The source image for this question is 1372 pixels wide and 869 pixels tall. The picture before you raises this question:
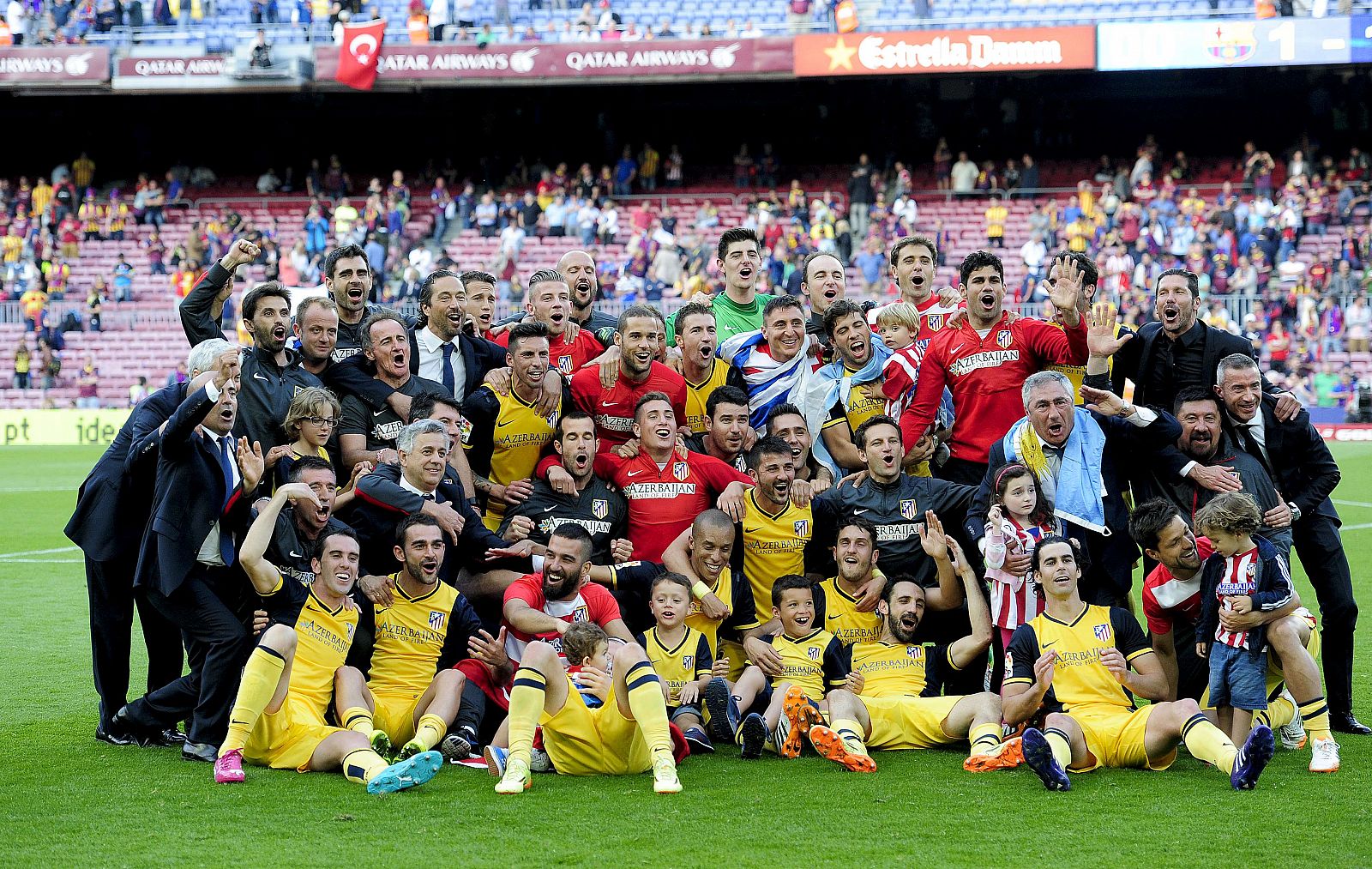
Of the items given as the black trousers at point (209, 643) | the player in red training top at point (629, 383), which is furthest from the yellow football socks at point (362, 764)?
the player in red training top at point (629, 383)

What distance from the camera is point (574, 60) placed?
3030 cm

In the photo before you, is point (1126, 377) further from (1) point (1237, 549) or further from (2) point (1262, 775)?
(2) point (1262, 775)

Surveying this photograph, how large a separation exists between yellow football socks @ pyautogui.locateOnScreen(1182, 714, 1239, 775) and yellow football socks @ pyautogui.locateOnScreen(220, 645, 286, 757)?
3688 millimetres

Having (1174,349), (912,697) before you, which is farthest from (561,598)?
(1174,349)

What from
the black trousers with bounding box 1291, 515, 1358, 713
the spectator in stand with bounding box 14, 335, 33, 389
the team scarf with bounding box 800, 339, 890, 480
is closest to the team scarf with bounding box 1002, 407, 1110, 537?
the black trousers with bounding box 1291, 515, 1358, 713

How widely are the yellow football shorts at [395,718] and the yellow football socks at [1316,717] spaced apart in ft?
12.4

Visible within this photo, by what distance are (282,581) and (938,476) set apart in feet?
11.5

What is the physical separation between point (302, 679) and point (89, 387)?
2465 cm

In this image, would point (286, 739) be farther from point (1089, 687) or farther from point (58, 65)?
point (58, 65)

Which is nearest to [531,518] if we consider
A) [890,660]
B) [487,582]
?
[487,582]

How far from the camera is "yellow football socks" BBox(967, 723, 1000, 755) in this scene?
6012 millimetres

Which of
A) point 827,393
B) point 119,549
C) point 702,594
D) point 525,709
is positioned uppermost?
point 827,393

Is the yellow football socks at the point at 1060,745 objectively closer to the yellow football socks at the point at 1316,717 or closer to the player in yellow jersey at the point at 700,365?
the yellow football socks at the point at 1316,717

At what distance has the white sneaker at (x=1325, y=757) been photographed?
19.0ft
